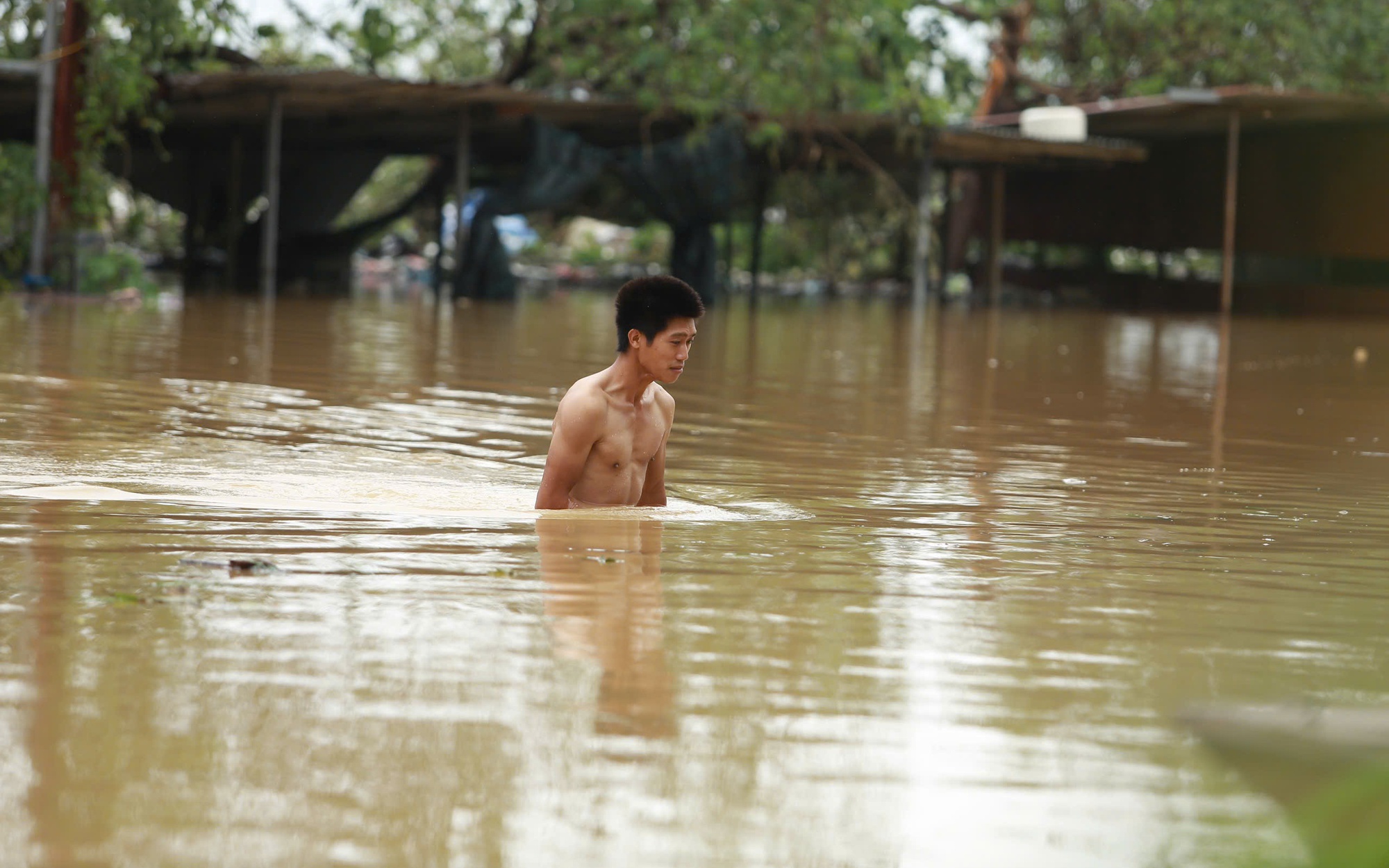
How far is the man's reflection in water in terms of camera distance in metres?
3.10

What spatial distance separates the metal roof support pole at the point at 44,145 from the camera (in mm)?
17609

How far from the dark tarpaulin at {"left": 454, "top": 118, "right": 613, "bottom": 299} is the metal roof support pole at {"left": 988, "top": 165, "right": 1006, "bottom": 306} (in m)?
8.50

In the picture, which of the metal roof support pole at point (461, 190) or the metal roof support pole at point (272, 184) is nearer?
the metal roof support pole at point (272, 184)

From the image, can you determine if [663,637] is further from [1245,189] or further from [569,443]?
[1245,189]

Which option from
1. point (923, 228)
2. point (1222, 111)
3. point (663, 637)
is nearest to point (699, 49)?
point (923, 228)

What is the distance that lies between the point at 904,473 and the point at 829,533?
1654mm

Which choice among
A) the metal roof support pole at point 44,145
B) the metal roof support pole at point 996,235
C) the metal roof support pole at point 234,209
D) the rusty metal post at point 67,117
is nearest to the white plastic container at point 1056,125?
the metal roof support pole at point 996,235

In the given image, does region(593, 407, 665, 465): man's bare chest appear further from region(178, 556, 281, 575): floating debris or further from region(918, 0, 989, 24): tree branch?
region(918, 0, 989, 24): tree branch

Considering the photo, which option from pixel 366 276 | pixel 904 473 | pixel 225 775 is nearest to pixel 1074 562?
pixel 904 473

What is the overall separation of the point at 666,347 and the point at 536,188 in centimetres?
1737

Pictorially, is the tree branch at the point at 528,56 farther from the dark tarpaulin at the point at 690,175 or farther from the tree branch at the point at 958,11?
the tree branch at the point at 958,11

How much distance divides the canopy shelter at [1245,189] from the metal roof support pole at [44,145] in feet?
46.8

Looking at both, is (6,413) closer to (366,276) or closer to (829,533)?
(829,533)

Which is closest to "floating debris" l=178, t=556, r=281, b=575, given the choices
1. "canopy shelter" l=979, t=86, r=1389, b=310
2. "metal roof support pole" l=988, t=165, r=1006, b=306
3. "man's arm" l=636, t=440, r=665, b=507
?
"man's arm" l=636, t=440, r=665, b=507
